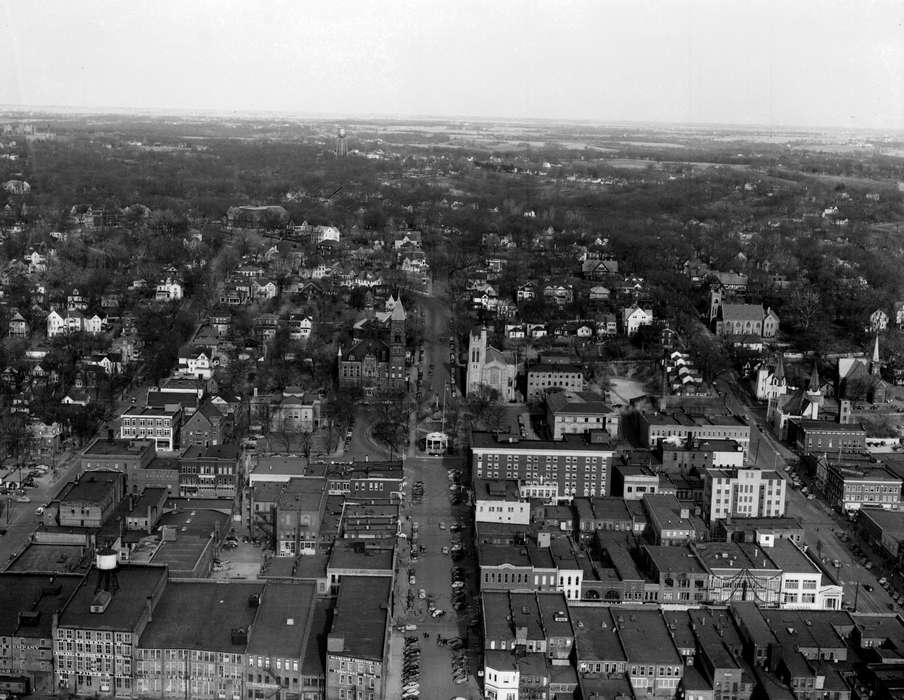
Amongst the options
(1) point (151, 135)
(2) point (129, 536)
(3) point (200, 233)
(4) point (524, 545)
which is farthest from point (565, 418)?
(1) point (151, 135)

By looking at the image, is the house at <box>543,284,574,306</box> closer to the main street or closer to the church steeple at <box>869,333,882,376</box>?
the main street

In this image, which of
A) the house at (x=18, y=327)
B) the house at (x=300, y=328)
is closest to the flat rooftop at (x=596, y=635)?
the house at (x=300, y=328)

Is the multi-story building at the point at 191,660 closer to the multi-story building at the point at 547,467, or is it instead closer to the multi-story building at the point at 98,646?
the multi-story building at the point at 98,646

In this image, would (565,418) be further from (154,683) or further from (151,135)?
(151,135)

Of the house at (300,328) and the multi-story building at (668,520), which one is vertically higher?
the multi-story building at (668,520)

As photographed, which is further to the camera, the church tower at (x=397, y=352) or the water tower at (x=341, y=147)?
the water tower at (x=341, y=147)
